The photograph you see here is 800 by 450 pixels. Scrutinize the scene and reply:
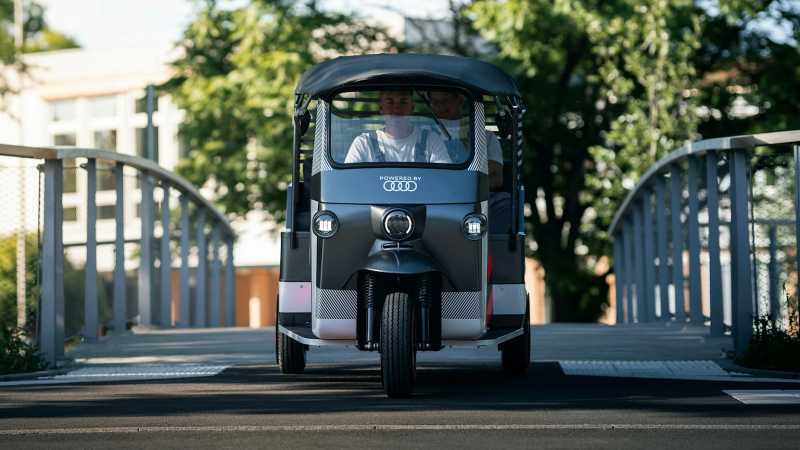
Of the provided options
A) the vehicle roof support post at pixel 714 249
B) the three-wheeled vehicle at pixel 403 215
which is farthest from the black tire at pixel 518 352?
the vehicle roof support post at pixel 714 249

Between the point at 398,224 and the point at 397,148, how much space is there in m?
0.63

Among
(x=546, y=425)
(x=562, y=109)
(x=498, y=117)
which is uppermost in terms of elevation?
(x=562, y=109)

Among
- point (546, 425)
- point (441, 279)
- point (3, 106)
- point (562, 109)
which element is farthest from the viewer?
point (3, 106)

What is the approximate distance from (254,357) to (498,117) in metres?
2.95

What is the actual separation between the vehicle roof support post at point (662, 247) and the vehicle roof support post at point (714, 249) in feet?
13.6

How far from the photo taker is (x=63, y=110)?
55.9 m

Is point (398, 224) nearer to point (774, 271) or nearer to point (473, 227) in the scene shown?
point (473, 227)

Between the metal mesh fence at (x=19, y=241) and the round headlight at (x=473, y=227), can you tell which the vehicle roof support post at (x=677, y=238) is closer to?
the metal mesh fence at (x=19, y=241)

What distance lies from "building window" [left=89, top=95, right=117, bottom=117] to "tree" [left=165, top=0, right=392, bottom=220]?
2297 cm

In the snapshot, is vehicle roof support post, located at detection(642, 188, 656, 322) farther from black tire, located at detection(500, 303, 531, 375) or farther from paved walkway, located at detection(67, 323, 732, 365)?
black tire, located at detection(500, 303, 531, 375)

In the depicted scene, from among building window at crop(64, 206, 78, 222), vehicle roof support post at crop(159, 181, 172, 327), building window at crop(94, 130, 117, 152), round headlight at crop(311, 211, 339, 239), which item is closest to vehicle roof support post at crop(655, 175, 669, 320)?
vehicle roof support post at crop(159, 181, 172, 327)

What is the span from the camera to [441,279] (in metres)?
10.2

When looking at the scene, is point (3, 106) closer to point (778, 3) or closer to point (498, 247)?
point (778, 3)

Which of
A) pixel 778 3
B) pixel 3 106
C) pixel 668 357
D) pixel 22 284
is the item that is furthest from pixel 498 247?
pixel 3 106
